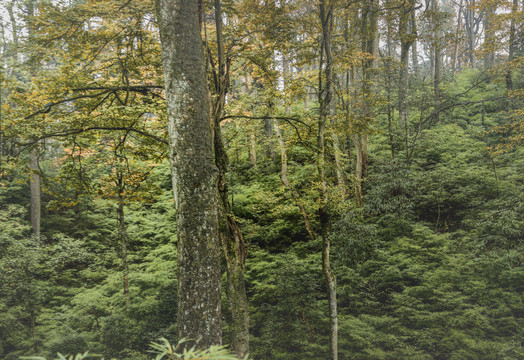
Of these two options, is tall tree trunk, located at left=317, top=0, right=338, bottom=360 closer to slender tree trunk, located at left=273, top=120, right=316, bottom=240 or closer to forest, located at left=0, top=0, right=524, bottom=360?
forest, located at left=0, top=0, right=524, bottom=360

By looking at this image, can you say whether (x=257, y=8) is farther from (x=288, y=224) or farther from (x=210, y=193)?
(x=288, y=224)

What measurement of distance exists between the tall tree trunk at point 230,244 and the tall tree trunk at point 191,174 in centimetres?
173

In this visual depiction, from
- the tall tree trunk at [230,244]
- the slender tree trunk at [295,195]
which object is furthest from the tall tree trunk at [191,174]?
the slender tree trunk at [295,195]

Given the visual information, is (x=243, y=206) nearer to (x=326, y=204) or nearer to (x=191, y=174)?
(x=326, y=204)

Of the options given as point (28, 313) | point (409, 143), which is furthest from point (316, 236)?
point (28, 313)

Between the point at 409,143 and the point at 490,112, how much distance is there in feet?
22.1

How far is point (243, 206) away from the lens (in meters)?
10.2

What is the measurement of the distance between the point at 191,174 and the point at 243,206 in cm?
679

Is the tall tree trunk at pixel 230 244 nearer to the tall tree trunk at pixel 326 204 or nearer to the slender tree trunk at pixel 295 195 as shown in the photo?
the tall tree trunk at pixel 326 204

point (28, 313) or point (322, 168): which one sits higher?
point (322, 168)

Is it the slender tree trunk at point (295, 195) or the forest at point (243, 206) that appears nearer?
the forest at point (243, 206)

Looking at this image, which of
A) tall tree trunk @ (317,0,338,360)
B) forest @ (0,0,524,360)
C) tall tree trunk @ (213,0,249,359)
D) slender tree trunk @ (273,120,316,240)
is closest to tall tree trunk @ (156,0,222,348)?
forest @ (0,0,524,360)

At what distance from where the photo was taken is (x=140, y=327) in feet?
25.1

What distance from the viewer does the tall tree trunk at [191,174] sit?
132 inches
